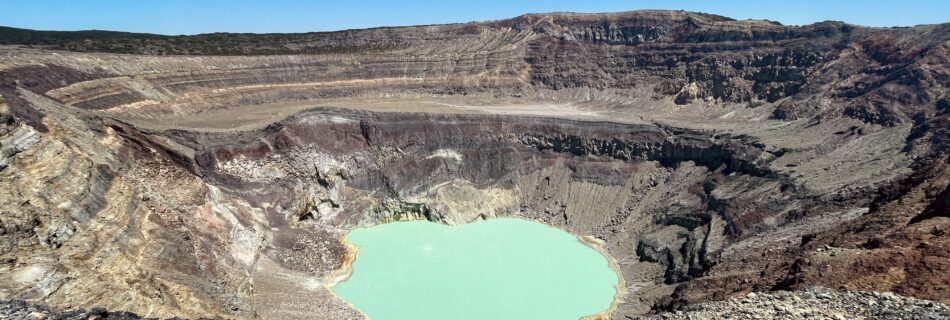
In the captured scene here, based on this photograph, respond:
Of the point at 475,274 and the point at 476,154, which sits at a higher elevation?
the point at 476,154

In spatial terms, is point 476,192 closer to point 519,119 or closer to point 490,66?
point 519,119

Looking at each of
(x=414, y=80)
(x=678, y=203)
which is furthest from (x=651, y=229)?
(x=414, y=80)

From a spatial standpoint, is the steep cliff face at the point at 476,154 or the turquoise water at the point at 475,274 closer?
the steep cliff face at the point at 476,154

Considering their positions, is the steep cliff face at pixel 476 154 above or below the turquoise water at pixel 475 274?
above

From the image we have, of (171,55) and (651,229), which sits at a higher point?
(171,55)

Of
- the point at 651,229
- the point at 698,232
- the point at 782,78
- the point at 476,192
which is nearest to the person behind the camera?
the point at 698,232
